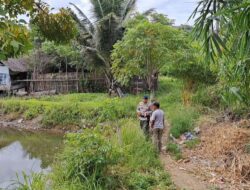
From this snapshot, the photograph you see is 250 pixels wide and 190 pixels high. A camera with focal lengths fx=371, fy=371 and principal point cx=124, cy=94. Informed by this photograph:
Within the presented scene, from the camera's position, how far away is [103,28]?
1916cm

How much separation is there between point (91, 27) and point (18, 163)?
34.7 feet

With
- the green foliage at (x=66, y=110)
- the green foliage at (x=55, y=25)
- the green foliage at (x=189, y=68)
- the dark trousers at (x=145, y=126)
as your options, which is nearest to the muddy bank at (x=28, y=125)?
the green foliage at (x=66, y=110)

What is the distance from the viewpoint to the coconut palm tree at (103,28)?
758 inches

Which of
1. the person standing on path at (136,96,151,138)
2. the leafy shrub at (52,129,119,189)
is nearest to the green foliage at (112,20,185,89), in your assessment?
the person standing on path at (136,96,151,138)

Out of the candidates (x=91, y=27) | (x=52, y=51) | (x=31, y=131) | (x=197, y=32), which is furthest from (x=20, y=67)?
(x=197, y=32)

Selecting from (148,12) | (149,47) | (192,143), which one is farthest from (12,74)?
(192,143)

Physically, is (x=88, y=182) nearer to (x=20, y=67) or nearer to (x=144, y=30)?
(x=144, y=30)

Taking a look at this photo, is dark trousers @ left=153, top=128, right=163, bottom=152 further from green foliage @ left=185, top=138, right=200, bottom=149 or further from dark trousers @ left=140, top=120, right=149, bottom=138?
green foliage @ left=185, top=138, right=200, bottom=149

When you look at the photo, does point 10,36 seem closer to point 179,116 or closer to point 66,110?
point 179,116

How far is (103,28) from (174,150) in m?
11.4

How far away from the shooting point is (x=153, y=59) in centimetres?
1516

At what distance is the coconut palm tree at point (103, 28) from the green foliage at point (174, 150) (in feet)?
35.9

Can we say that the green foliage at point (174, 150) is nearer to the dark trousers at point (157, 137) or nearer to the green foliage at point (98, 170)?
the dark trousers at point (157, 137)

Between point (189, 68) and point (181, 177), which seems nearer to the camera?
point (181, 177)
